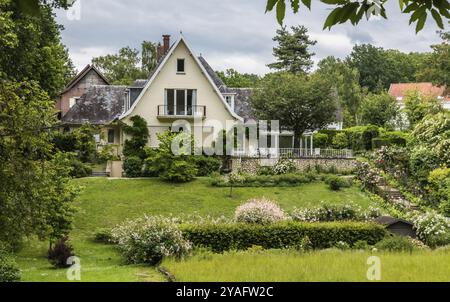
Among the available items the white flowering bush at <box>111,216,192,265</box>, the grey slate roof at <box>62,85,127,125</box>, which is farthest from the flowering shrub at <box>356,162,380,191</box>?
the grey slate roof at <box>62,85,127,125</box>

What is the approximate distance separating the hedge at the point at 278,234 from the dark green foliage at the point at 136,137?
58.0ft

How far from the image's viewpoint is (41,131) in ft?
42.2

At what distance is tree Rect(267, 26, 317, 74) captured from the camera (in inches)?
2869

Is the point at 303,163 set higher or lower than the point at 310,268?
higher

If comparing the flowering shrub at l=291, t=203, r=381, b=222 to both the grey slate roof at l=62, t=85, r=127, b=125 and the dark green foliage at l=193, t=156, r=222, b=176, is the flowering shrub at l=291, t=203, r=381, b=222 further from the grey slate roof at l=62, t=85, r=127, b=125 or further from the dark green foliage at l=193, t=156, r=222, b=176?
the grey slate roof at l=62, t=85, r=127, b=125

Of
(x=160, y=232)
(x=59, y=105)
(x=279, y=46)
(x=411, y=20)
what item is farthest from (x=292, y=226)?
(x=279, y=46)

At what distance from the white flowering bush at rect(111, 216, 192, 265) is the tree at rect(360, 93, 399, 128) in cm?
4585

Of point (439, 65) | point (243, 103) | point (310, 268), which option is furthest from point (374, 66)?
point (310, 268)

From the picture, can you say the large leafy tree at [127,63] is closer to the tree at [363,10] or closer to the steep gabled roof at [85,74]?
the steep gabled roof at [85,74]

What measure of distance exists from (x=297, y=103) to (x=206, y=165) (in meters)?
9.03

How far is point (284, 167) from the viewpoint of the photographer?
123 ft

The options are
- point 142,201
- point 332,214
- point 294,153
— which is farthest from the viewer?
point 294,153

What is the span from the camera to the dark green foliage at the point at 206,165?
3700 cm

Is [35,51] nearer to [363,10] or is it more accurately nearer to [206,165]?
[206,165]
